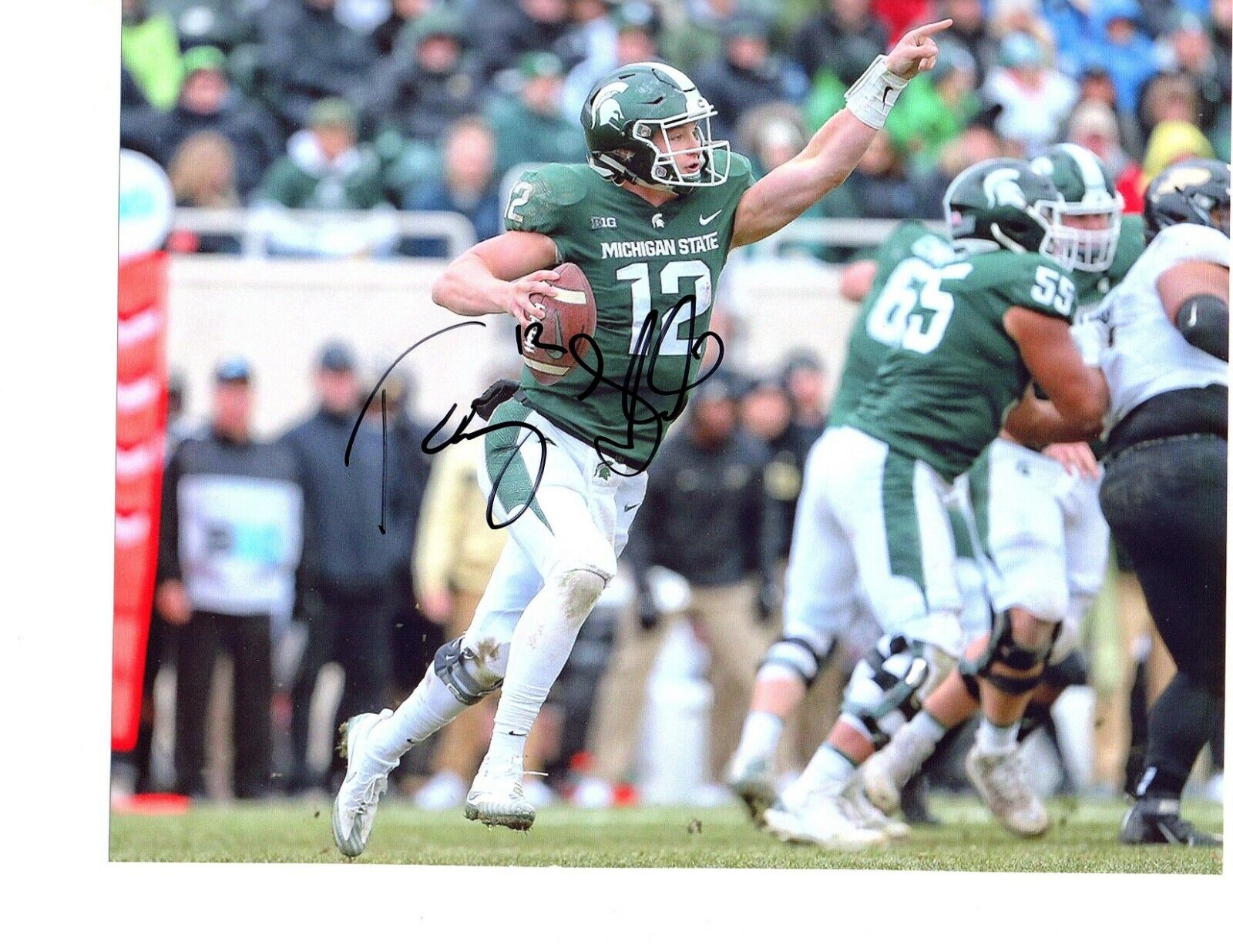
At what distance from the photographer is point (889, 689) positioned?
6672mm

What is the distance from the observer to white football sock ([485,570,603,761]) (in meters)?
5.38

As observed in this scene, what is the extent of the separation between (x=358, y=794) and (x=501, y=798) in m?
0.82

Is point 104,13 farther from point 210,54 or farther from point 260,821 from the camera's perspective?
point 210,54

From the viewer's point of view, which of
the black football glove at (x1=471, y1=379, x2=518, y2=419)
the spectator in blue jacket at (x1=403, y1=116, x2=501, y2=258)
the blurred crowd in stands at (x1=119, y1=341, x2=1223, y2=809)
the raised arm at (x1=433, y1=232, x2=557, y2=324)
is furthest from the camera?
the spectator in blue jacket at (x1=403, y1=116, x2=501, y2=258)

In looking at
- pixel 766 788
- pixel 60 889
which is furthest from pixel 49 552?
pixel 766 788

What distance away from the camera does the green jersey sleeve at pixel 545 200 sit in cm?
562

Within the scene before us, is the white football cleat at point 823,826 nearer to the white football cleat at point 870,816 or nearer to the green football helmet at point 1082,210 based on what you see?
the white football cleat at point 870,816

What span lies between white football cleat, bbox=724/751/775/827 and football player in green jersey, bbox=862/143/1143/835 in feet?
1.15

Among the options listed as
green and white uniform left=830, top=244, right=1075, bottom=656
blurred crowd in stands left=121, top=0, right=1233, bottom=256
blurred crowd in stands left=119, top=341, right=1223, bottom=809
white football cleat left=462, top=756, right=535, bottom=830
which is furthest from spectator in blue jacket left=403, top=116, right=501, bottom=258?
white football cleat left=462, top=756, right=535, bottom=830

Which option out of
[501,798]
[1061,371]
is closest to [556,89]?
[1061,371]

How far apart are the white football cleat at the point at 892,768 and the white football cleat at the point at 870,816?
0.11ft

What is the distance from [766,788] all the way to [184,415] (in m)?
3.29

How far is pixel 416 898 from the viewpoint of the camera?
18.6ft

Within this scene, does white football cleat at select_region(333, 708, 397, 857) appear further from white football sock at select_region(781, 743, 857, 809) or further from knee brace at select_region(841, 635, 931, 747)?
knee brace at select_region(841, 635, 931, 747)
